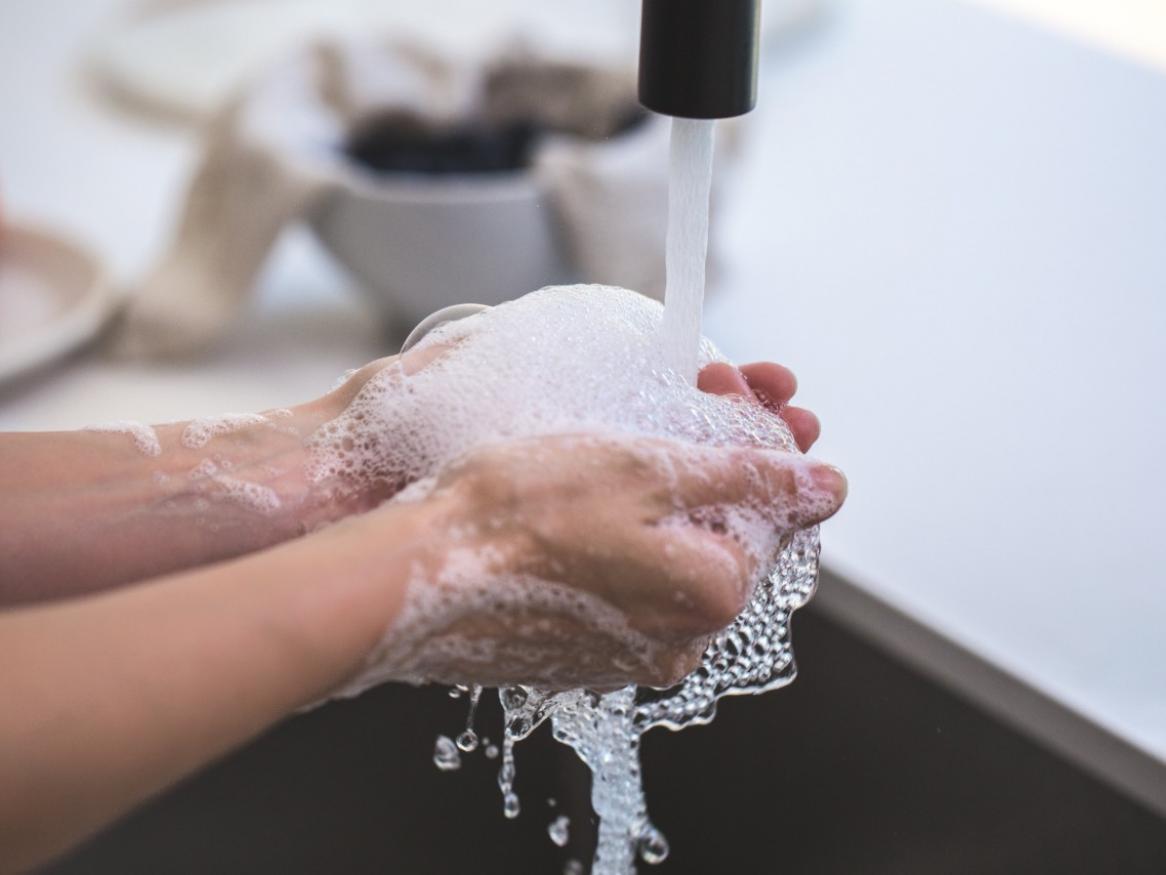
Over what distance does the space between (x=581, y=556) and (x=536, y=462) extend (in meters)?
0.03

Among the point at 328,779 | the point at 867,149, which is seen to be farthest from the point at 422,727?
the point at 867,149

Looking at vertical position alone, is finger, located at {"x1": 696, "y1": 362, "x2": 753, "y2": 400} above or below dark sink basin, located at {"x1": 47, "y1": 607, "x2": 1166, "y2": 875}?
above

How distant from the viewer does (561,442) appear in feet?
1.28

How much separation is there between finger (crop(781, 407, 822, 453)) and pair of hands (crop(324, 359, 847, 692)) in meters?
0.06

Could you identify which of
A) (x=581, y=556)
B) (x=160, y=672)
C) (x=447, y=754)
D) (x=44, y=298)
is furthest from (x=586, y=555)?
(x=44, y=298)

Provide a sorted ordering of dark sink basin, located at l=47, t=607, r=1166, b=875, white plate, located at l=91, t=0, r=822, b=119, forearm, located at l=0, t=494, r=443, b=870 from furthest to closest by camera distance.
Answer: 1. white plate, located at l=91, t=0, r=822, b=119
2. dark sink basin, located at l=47, t=607, r=1166, b=875
3. forearm, located at l=0, t=494, r=443, b=870

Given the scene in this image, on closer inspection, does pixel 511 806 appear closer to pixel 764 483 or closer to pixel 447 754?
pixel 447 754

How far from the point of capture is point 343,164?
0.75 m

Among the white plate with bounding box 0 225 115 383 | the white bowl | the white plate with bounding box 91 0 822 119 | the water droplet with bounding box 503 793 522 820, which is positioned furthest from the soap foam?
the white plate with bounding box 91 0 822 119

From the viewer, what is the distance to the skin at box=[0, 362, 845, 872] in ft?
1.01

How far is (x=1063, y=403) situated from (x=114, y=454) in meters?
0.45

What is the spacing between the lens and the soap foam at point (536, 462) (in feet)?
1.21

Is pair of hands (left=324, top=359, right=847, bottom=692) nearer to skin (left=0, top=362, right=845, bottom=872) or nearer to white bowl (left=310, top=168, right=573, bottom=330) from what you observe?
skin (left=0, top=362, right=845, bottom=872)

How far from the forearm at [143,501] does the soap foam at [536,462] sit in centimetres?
2
